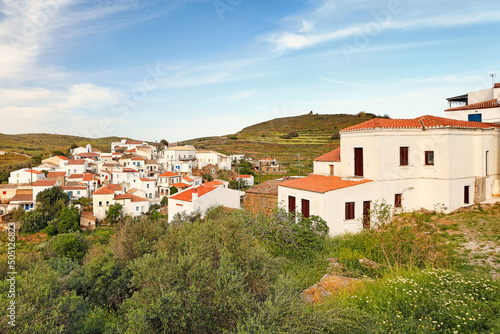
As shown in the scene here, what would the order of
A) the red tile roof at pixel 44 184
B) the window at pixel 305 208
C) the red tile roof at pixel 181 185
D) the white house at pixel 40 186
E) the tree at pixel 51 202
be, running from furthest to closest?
the red tile roof at pixel 181 185 → the red tile roof at pixel 44 184 → the white house at pixel 40 186 → the tree at pixel 51 202 → the window at pixel 305 208

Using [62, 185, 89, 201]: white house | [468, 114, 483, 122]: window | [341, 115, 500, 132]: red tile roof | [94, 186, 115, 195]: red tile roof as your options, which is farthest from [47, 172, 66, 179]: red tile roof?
[468, 114, 483, 122]: window

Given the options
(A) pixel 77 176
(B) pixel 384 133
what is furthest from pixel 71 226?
(B) pixel 384 133

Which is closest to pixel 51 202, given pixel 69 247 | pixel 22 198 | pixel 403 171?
pixel 22 198

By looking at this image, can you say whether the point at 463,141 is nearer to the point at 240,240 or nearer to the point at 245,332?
the point at 240,240

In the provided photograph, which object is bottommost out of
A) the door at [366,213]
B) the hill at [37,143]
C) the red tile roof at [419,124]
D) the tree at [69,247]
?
the tree at [69,247]

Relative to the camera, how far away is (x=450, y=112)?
2127 cm

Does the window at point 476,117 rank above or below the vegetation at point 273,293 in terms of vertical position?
above

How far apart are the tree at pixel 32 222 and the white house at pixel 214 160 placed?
36.4 meters

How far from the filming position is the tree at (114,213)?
43.8m

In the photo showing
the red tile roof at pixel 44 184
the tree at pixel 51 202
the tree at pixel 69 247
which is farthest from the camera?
the red tile roof at pixel 44 184

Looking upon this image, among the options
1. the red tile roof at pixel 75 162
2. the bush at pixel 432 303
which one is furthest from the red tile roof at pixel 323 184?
the red tile roof at pixel 75 162

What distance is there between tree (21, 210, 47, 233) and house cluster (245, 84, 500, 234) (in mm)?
37397

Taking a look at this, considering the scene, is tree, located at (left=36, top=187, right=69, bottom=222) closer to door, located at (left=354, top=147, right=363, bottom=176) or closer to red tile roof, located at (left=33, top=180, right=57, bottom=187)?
red tile roof, located at (left=33, top=180, right=57, bottom=187)

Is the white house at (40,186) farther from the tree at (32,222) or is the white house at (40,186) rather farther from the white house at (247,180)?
the white house at (247,180)
